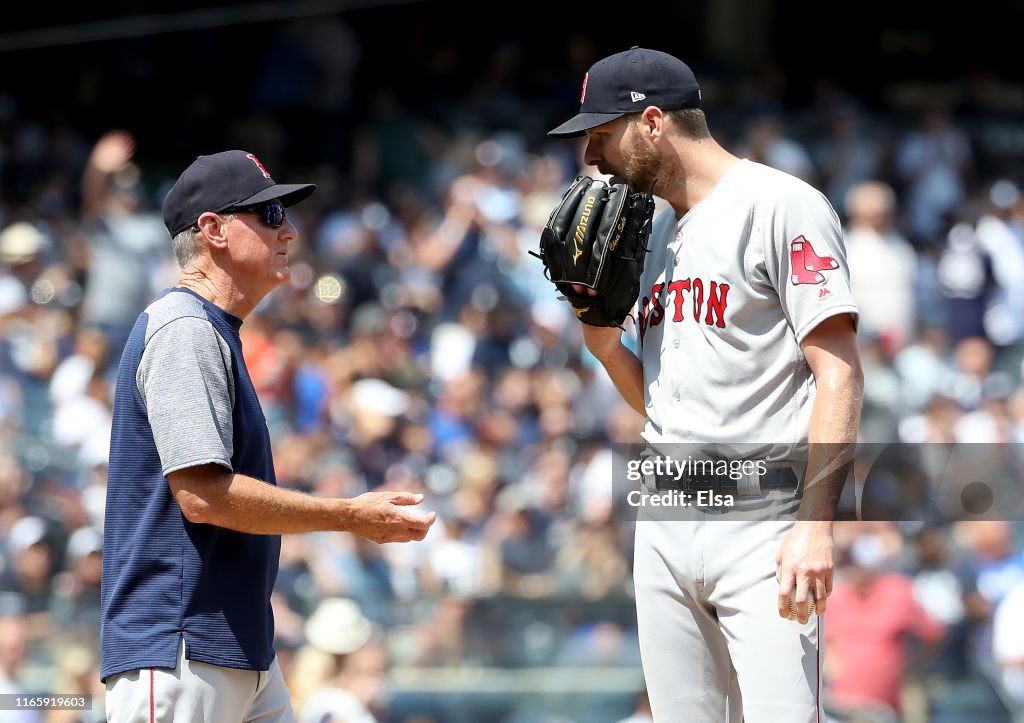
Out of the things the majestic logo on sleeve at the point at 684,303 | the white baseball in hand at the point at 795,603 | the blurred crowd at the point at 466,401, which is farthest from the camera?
the blurred crowd at the point at 466,401

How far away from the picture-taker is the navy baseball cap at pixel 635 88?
10.1ft

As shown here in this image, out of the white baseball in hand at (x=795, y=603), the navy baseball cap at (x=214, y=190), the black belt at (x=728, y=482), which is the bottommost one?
the white baseball in hand at (x=795, y=603)

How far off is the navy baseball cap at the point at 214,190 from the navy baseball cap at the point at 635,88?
0.70 m

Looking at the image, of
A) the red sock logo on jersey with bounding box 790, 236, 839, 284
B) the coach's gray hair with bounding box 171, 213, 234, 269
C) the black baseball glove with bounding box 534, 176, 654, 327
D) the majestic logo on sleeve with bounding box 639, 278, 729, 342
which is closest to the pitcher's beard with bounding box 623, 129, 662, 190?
the black baseball glove with bounding box 534, 176, 654, 327

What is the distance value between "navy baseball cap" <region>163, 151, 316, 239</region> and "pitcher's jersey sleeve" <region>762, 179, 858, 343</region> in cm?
111

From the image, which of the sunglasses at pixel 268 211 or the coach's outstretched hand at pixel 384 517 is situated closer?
the coach's outstretched hand at pixel 384 517

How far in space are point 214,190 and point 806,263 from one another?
4.34ft

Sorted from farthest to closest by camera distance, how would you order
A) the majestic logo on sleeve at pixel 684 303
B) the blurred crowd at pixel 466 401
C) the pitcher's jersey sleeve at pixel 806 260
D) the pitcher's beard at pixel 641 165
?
the blurred crowd at pixel 466 401 < the pitcher's beard at pixel 641 165 < the majestic logo on sleeve at pixel 684 303 < the pitcher's jersey sleeve at pixel 806 260

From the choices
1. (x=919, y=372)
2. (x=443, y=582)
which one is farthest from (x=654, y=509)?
(x=919, y=372)

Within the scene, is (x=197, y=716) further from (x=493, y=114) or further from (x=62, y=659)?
(x=493, y=114)

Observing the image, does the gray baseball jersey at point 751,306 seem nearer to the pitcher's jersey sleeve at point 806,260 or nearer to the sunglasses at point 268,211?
the pitcher's jersey sleeve at point 806,260

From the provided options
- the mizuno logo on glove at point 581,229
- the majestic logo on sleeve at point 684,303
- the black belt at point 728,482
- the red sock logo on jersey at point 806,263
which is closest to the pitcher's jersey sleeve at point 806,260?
the red sock logo on jersey at point 806,263

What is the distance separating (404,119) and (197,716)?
9.19m

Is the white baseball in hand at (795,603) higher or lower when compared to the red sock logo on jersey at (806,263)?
lower
